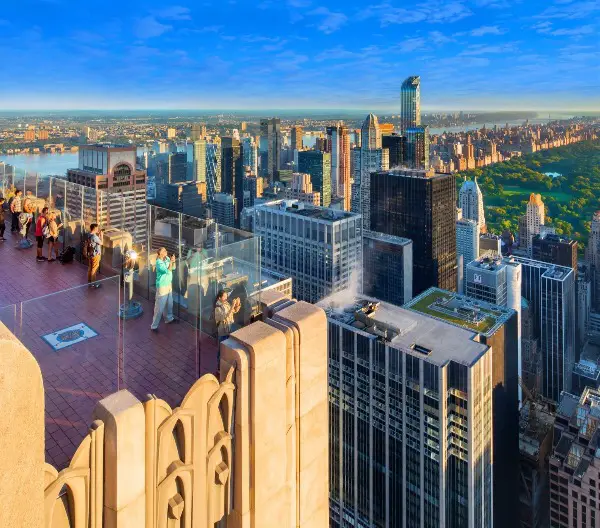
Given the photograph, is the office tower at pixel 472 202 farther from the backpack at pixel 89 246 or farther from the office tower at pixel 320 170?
the backpack at pixel 89 246

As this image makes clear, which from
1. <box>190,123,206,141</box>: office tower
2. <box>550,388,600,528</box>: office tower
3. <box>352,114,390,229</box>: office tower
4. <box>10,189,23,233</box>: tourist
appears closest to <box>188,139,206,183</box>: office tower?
<box>190,123,206,141</box>: office tower

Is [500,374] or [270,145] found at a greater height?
[270,145]

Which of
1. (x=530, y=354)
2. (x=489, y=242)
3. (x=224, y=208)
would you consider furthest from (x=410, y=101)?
(x=530, y=354)

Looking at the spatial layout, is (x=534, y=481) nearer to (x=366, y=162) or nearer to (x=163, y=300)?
(x=163, y=300)

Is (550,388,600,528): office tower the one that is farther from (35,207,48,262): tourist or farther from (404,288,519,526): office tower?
(35,207,48,262): tourist

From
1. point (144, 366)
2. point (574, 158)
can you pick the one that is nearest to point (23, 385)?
point (144, 366)

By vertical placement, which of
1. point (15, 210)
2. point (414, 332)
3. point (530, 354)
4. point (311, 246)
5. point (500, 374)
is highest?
point (15, 210)

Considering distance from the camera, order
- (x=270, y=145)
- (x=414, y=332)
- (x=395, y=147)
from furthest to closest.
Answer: (x=270, y=145) < (x=395, y=147) < (x=414, y=332)
